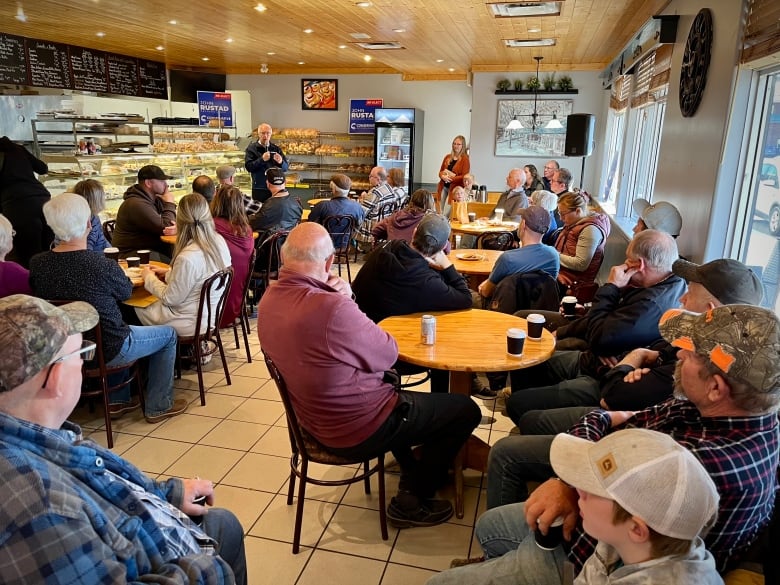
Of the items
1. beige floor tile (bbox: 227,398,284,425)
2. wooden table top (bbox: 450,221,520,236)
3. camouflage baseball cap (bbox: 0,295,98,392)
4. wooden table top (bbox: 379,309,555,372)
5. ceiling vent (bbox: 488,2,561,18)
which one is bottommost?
beige floor tile (bbox: 227,398,284,425)

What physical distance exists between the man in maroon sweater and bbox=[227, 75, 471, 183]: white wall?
9.61m

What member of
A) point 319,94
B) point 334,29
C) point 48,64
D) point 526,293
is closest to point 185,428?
point 526,293

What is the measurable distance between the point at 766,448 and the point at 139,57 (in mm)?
10408

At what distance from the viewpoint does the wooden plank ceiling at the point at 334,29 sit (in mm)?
5180

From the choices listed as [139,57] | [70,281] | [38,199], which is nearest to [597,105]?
[139,57]

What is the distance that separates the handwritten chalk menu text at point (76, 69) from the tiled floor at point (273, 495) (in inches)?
218

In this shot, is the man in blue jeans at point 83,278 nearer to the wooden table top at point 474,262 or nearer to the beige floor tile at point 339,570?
the beige floor tile at point 339,570

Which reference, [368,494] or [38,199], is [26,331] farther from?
[38,199]

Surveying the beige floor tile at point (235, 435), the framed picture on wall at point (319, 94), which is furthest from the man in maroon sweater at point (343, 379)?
the framed picture on wall at point (319, 94)

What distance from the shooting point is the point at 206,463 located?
307 cm

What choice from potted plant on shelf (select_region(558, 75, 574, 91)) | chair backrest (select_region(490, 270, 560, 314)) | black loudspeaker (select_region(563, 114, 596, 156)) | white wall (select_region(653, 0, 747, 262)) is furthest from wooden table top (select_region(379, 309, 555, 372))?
potted plant on shelf (select_region(558, 75, 574, 91))

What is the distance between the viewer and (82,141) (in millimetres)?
5980

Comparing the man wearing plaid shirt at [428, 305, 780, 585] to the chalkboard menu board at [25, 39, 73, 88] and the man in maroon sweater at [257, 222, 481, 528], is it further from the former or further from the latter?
the chalkboard menu board at [25, 39, 73, 88]

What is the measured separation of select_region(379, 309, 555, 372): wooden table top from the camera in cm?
243
